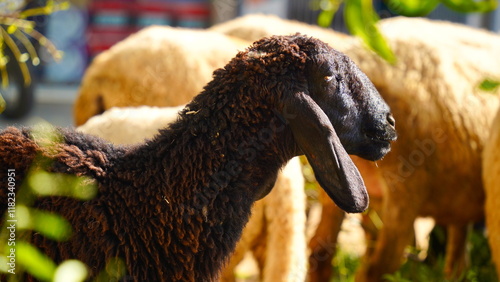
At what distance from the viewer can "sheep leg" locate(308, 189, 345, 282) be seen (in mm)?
5090

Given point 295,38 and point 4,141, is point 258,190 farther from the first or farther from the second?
point 4,141

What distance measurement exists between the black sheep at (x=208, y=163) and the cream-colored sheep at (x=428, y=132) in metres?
2.38

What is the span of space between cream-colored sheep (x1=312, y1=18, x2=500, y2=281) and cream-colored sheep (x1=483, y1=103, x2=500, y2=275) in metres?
0.68

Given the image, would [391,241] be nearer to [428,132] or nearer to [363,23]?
[428,132]

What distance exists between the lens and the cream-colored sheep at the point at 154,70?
192 inches

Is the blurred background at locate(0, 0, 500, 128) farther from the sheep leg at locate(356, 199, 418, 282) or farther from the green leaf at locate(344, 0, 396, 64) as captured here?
the green leaf at locate(344, 0, 396, 64)

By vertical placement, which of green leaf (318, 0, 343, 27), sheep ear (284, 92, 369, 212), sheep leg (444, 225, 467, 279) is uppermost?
green leaf (318, 0, 343, 27)

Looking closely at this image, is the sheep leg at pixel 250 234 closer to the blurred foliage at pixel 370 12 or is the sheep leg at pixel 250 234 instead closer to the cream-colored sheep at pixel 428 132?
the cream-colored sheep at pixel 428 132

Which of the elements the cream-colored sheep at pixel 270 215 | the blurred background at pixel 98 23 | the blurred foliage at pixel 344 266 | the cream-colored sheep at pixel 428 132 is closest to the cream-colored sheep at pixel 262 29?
the cream-colored sheep at pixel 428 132

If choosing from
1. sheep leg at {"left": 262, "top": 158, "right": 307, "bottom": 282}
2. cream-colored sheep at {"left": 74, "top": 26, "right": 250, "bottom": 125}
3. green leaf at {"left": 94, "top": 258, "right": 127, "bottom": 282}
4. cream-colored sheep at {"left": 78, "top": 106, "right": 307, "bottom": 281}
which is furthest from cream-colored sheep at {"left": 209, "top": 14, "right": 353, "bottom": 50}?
green leaf at {"left": 94, "top": 258, "right": 127, "bottom": 282}

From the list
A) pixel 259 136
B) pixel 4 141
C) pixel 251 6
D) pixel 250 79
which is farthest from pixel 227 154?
pixel 251 6

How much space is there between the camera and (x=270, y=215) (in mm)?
3357

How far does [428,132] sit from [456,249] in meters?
1.36

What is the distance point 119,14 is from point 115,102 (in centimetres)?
560
